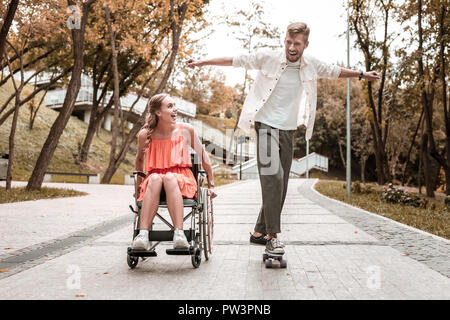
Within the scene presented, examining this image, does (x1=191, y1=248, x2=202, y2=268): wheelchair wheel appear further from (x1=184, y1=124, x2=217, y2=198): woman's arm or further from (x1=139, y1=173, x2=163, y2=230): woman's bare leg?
(x1=184, y1=124, x2=217, y2=198): woman's arm

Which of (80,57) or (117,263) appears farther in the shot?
(80,57)

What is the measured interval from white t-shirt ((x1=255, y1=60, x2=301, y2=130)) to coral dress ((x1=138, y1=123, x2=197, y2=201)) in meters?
Answer: 0.75

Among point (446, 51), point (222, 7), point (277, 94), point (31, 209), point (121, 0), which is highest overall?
point (222, 7)

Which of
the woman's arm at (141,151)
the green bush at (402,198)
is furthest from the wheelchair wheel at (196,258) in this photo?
the green bush at (402,198)

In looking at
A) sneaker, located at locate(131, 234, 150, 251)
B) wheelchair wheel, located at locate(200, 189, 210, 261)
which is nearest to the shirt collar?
wheelchair wheel, located at locate(200, 189, 210, 261)

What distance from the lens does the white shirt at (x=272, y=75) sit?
4.32 m

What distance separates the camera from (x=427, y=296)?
10.3 feet

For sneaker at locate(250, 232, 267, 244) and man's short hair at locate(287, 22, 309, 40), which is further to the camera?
sneaker at locate(250, 232, 267, 244)

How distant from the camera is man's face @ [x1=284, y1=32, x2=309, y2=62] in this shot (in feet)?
13.8

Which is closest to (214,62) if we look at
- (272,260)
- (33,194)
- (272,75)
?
(272,75)

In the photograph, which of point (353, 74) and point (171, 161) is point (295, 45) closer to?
point (353, 74)
